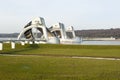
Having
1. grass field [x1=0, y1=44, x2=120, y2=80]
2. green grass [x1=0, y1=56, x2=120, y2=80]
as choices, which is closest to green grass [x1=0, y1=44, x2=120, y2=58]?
grass field [x1=0, y1=44, x2=120, y2=80]

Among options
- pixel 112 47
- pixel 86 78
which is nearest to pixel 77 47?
pixel 112 47

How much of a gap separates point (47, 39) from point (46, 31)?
10.2ft

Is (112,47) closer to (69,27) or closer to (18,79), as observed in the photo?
(18,79)

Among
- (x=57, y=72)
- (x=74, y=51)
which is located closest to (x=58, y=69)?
(x=57, y=72)

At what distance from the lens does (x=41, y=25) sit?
9350cm

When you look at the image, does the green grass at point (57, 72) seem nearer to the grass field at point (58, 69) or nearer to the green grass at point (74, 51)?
the grass field at point (58, 69)

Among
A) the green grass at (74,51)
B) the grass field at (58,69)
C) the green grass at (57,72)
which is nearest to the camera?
the green grass at (57,72)

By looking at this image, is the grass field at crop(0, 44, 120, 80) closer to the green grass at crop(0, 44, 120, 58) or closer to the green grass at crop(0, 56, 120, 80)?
the green grass at crop(0, 56, 120, 80)

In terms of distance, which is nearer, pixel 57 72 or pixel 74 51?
pixel 57 72

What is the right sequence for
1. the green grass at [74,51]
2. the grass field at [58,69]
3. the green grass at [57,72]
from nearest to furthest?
the green grass at [57,72] < the grass field at [58,69] < the green grass at [74,51]

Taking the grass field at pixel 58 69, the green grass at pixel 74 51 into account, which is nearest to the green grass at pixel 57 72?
the grass field at pixel 58 69

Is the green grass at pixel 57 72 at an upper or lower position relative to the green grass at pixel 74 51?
lower

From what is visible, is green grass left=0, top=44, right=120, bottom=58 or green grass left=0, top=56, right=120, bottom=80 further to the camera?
green grass left=0, top=44, right=120, bottom=58

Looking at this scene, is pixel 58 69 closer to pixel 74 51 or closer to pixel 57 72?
pixel 57 72
